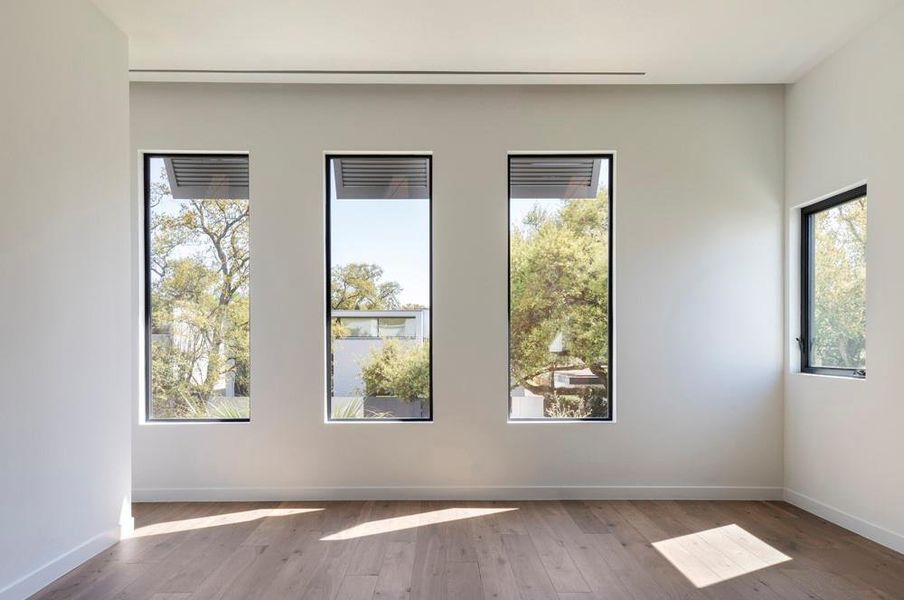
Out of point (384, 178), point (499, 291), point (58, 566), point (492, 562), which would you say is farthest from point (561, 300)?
point (58, 566)

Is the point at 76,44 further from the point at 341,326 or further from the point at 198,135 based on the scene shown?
the point at 341,326

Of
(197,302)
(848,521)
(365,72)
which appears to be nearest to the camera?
(848,521)

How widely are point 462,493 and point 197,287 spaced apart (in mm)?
2386

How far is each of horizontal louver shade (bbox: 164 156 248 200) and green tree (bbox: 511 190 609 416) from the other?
2.02 m

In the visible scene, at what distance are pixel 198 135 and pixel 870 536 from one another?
16.1ft

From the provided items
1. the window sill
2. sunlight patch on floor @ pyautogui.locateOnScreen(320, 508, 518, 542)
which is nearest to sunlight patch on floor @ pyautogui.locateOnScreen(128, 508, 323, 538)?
sunlight patch on floor @ pyautogui.locateOnScreen(320, 508, 518, 542)

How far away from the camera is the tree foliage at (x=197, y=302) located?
4.45 meters

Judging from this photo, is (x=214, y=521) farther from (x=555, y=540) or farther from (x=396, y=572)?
(x=555, y=540)

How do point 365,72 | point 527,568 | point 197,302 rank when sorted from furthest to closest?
point 197,302 → point 365,72 → point 527,568

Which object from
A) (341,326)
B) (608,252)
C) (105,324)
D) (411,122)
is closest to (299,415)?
(341,326)

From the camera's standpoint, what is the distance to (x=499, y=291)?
14.5ft

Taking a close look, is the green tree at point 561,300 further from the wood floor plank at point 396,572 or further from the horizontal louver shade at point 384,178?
the wood floor plank at point 396,572

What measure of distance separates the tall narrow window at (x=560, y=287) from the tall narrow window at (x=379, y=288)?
0.66 meters

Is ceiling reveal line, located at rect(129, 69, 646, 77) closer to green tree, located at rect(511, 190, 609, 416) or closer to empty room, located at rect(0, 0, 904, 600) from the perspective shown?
empty room, located at rect(0, 0, 904, 600)
